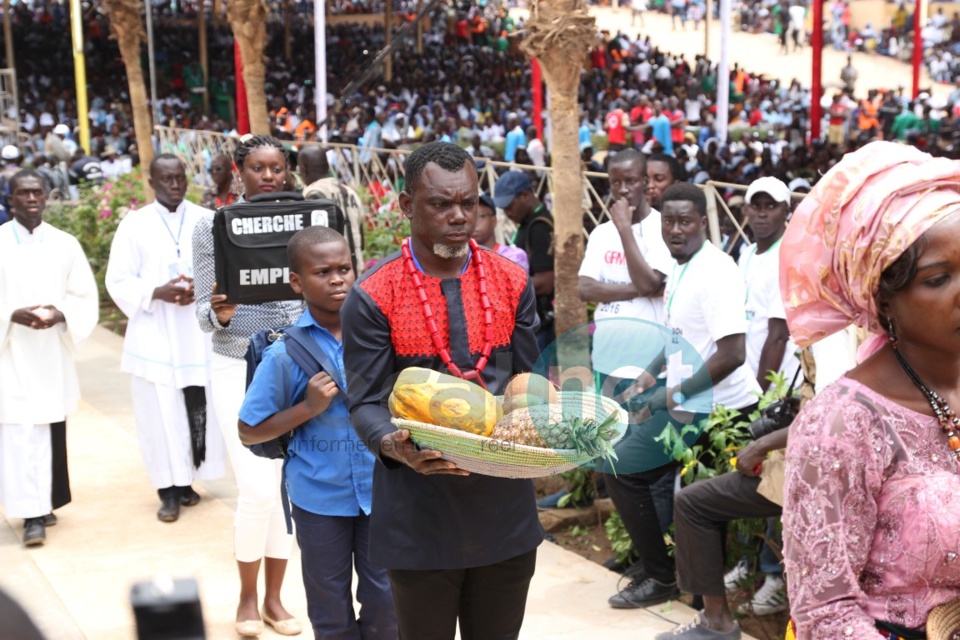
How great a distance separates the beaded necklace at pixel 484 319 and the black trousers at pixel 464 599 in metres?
0.50

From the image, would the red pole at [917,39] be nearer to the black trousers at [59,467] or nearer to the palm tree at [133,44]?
the palm tree at [133,44]

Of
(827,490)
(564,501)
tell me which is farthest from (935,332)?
(564,501)

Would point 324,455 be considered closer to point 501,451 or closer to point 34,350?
point 501,451

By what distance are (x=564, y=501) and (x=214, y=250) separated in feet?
7.91

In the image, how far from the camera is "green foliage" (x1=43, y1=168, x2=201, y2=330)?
1235cm

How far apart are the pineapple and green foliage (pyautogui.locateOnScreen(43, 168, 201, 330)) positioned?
9478 mm

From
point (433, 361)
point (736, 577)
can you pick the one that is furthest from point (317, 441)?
point (736, 577)

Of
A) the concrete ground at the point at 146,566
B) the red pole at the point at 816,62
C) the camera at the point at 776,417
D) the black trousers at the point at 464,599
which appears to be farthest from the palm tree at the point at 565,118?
the red pole at the point at 816,62

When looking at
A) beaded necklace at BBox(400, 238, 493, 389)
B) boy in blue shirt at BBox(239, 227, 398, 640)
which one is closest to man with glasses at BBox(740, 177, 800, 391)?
boy in blue shirt at BBox(239, 227, 398, 640)

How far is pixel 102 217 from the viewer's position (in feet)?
41.3

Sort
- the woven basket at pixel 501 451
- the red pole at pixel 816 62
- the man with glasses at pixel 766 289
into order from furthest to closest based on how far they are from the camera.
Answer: the red pole at pixel 816 62
the man with glasses at pixel 766 289
the woven basket at pixel 501 451

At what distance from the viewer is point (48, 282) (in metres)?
6.18

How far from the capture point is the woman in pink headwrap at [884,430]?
2066 mm

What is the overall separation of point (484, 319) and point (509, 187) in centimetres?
407
